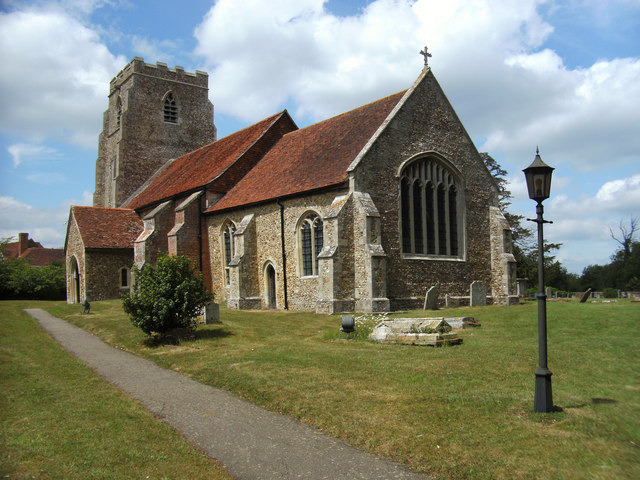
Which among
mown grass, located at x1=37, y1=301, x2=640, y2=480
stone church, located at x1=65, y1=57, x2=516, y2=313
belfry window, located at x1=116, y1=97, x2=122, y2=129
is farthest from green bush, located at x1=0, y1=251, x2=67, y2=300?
mown grass, located at x1=37, y1=301, x2=640, y2=480

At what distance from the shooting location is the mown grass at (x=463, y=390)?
18.6 ft

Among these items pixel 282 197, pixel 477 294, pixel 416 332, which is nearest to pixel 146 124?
pixel 282 197

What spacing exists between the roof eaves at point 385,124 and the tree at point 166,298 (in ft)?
25.9

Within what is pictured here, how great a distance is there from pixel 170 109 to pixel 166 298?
102ft

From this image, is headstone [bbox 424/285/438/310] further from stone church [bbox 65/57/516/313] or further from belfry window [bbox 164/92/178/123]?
belfry window [bbox 164/92/178/123]

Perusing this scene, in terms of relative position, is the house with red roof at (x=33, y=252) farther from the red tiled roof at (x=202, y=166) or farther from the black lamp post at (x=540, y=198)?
the black lamp post at (x=540, y=198)

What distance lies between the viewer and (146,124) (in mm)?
40906

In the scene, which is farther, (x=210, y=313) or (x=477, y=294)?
(x=477, y=294)

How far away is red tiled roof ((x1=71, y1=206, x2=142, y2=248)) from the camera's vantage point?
31047mm

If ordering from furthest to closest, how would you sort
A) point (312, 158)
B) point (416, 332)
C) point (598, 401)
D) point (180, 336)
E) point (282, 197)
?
point (312, 158) → point (282, 197) → point (180, 336) → point (416, 332) → point (598, 401)

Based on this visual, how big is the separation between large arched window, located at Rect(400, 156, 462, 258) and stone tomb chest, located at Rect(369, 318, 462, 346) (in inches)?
322

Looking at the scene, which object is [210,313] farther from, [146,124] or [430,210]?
[146,124]

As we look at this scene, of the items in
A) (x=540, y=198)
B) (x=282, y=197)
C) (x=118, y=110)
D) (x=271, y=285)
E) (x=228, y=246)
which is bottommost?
(x=271, y=285)

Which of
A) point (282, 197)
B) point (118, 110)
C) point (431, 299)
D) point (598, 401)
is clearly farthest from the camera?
point (118, 110)
